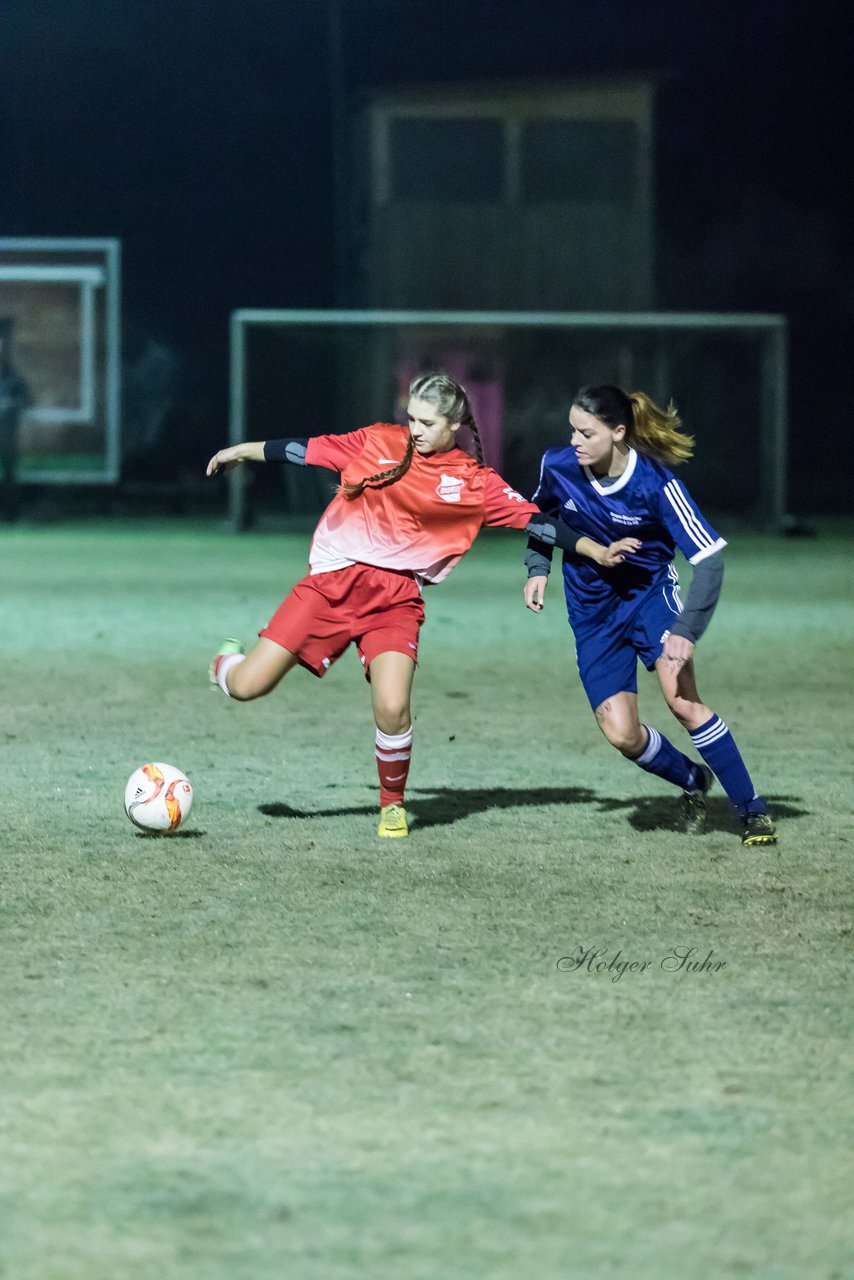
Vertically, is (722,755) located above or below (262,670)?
below

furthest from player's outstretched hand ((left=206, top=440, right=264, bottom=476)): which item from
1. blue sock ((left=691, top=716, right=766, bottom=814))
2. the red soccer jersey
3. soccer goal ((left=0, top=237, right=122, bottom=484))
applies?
soccer goal ((left=0, top=237, right=122, bottom=484))

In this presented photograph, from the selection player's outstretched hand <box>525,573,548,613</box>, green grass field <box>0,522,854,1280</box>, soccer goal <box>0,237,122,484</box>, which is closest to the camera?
green grass field <box>0,522,854,1280</box>

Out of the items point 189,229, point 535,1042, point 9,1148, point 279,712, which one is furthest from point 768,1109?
point 189,229

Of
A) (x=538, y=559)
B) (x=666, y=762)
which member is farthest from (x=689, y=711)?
(x=538, y=559)

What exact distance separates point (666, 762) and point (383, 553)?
106cm

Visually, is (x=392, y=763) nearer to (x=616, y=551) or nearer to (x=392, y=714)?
(x=392, y=714)

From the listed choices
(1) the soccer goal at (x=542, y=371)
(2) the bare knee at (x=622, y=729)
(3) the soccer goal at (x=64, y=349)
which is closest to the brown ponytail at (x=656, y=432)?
(2) the bare knee at (x=622, y=729)

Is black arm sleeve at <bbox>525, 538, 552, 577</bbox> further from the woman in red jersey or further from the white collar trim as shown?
the white collar trim

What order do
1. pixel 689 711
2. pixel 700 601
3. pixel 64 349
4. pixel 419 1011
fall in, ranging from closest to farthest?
pixel 419 1011, pixel 700 601, pixel 689 711, pixel 64 349

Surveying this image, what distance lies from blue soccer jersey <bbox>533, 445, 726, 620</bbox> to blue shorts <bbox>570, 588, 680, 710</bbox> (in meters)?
0.03

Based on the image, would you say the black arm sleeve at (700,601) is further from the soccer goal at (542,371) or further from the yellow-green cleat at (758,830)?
the soccer goal at (542,371)

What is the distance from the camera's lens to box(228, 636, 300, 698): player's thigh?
5.95 meters

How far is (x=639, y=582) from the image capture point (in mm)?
5969

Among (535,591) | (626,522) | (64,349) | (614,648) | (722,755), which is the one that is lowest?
(722,755)
